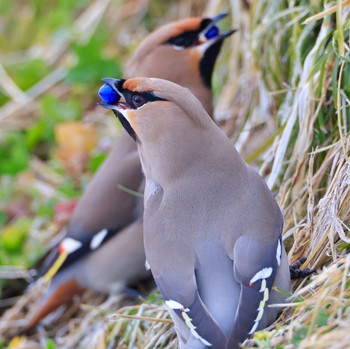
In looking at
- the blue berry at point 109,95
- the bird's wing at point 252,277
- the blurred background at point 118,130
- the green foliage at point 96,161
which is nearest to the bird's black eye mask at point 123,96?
the blue berry at point 109,95

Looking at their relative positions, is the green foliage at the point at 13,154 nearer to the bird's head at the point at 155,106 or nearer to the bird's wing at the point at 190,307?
the bird's head at the point at 155,106

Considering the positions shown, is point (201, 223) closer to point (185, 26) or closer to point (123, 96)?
point (123, 96)

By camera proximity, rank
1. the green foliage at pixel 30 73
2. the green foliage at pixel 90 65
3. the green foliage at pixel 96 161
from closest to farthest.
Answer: the green foliage at pixel 96 161 → the green foliage at pixel 90 65 → the green foliage at pixel 30 73

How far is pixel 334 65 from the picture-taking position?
3.74 metres

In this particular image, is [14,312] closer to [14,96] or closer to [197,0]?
[14,96]

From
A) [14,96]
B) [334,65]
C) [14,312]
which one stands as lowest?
[14,312]

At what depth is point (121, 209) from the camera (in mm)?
4648

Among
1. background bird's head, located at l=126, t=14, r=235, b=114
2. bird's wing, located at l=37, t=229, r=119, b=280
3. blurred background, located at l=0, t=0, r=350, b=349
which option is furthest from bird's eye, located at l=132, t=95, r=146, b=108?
bird's wing, located at l=37, t=229, r=119, b=280

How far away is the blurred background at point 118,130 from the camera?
10.9ft

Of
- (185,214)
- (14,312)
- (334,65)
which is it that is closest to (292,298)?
(185,214)

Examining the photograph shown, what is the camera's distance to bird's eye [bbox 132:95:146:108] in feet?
10.9

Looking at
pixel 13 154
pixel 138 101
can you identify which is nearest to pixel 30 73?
pixel 13 154

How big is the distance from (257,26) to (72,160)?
170 cm

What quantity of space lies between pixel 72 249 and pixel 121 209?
0.39m
